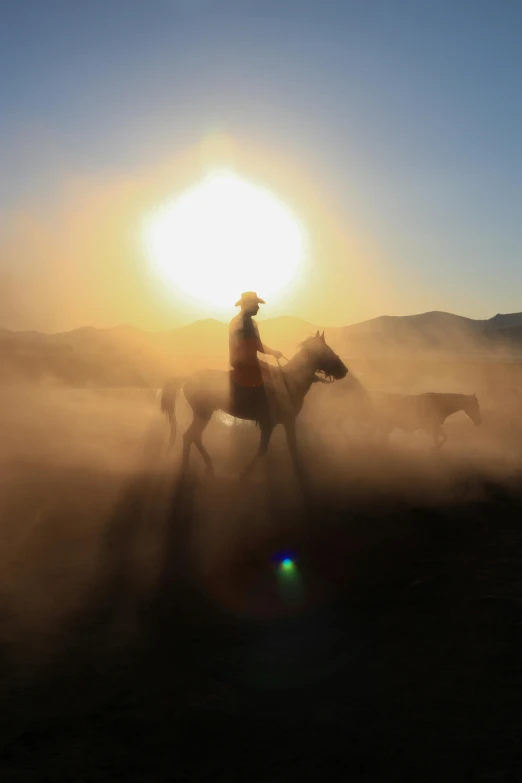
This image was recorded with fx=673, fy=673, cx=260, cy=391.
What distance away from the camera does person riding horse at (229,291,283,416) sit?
12453 mm

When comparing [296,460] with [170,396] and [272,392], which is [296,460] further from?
[170,396]

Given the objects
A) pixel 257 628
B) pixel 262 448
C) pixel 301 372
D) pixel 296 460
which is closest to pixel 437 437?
pixel 301 372

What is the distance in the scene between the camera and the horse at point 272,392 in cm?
1240

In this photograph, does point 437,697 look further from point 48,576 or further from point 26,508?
point 26,508

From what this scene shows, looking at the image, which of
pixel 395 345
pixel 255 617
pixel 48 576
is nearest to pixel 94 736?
pixel 255 617

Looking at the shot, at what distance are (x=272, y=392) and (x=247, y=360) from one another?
753 mm

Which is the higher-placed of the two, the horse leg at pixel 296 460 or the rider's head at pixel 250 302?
the rider's head at pixel 250 302

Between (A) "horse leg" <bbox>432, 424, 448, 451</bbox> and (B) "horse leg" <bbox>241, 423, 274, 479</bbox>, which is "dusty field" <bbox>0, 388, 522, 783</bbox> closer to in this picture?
(B) "horse leg" <bbox>241, 423, 274, 479</bbox>

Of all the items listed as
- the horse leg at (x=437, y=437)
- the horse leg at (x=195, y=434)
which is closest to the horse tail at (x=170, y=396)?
the horse leg at (x=195, y=434)

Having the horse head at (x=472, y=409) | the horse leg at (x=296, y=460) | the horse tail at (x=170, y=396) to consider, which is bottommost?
the horse leg at (x=296, y=460)

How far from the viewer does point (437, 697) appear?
5355mm

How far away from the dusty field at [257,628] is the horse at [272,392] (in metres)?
0.91

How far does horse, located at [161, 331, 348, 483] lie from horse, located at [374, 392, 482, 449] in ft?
21.9

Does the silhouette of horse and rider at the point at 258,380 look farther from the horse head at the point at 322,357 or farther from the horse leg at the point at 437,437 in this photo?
the horse leg at the point at 437,437
